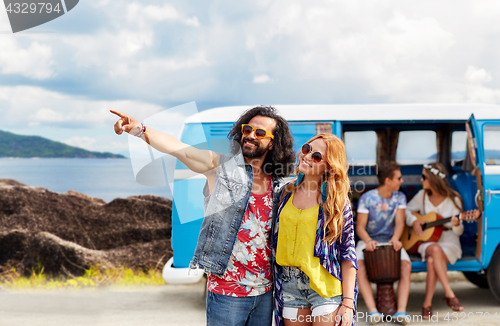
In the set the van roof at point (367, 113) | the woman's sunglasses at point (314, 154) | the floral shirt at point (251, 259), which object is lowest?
the floral shirt at point (251, 259)

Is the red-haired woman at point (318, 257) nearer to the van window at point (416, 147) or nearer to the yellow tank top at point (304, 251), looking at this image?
the yellow tank top at point (304, 251)

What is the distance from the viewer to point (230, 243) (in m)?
1.98

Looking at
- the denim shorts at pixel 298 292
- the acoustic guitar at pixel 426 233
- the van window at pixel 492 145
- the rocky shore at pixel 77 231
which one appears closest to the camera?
the denim shorts at pixel 298 292

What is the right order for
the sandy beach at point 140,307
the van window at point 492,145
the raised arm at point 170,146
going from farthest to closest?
the van window at point 492,145, the sandy beach at point 140,307, the raised arm at point 170,146

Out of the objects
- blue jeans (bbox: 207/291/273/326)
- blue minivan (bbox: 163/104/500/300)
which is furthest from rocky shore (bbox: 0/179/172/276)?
blue jeans (bbox: 207/291/273/326)

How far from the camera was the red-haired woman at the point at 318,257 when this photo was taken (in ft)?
6.56

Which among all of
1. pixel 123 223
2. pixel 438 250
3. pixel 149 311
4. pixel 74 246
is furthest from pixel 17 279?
pixel 438 250

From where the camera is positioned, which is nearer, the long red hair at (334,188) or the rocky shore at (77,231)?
the long red hair at (334,188)

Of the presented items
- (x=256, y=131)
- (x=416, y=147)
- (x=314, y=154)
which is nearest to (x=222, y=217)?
(x=256, y=131)

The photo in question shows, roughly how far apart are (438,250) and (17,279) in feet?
20.0

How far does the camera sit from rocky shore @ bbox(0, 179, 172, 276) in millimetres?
6750

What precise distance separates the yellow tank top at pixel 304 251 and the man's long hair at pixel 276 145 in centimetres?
28

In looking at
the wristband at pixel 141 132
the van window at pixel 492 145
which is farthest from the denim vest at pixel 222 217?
the van window at pixel 492 145

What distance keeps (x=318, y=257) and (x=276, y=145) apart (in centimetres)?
63
